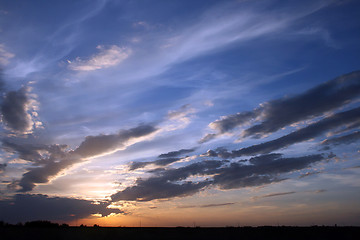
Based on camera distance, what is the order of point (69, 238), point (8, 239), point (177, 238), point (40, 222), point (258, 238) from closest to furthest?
point (8, 239), point (69, 238), point (177, 238), point (258, 238), point (40, 222)

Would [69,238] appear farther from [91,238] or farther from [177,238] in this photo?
[177,238]

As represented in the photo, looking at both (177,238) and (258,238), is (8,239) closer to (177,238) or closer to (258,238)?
(177,238)

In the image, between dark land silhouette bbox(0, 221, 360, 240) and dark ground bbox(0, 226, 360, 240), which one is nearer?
dark ground bbox(0, 226, 360, 240)

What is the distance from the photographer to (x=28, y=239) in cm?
3578

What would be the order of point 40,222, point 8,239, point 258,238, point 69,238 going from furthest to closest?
point 40,222, point 258,238, point 69,238, point 8,239

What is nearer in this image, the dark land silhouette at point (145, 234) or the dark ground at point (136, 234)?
the dark ground at point (136, 234)

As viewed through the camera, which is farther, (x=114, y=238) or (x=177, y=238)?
(x=177, y=238)

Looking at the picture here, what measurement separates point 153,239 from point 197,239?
23.7 ft

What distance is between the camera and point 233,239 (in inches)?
1705

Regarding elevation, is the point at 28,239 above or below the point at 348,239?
above

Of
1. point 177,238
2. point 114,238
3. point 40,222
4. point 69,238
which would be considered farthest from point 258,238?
point 40,222

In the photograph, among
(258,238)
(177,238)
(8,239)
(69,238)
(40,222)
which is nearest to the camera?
(8,239)

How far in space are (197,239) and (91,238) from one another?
617 inches

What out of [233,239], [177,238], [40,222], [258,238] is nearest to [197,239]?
[177,238]
